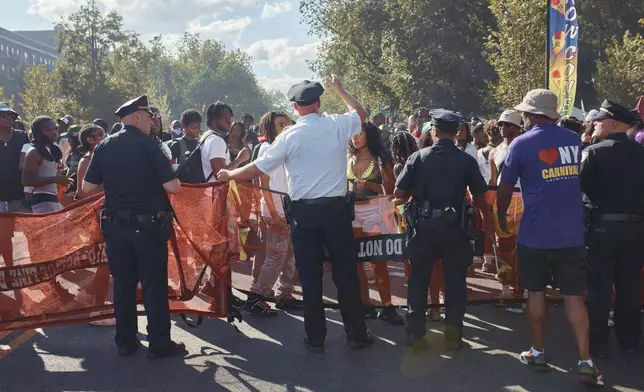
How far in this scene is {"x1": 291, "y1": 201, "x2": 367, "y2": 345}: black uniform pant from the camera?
16.3 feet

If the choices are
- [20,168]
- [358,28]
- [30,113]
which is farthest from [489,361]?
[30,113]

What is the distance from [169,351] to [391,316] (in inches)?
80.1

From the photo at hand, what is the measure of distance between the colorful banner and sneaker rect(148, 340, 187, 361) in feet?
27.8

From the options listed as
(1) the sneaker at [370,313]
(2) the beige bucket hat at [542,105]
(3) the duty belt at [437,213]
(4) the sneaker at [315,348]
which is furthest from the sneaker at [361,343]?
(2) the beige bucket hat at [542,105]

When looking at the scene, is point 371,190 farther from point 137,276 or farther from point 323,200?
point 137,276

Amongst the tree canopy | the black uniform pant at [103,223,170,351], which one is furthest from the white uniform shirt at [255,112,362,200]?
the tree canopy

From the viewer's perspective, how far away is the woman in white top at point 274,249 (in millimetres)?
5965

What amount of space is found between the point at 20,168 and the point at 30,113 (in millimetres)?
32374

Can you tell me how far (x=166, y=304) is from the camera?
507 cm

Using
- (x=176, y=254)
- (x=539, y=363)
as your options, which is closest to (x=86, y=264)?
(x=176, y=254)

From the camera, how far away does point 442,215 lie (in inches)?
194

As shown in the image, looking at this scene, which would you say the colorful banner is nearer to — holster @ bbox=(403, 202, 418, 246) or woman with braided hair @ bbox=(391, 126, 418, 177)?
woman with braided hair @ bbox=(391, 126, 418, 177)

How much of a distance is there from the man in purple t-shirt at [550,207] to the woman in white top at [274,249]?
90.4 inches

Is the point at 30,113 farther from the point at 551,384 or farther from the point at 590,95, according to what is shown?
the point at 551,384
